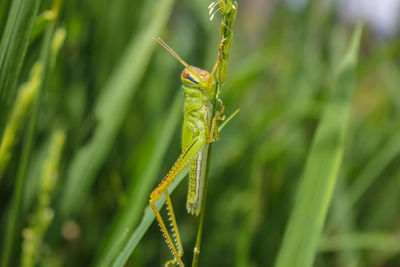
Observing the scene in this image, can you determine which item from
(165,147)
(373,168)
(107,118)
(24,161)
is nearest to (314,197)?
(165,147)

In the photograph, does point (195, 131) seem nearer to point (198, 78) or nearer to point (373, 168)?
point (198, 78)

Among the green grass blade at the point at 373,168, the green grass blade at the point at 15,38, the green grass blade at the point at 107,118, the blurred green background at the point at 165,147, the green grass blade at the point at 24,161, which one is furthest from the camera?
the green grass blade at the point at 373,168

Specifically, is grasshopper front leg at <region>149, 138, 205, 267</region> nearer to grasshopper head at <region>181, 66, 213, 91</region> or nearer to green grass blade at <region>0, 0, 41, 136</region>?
grasshopper head at <region>181, 66, 213, 91</region>

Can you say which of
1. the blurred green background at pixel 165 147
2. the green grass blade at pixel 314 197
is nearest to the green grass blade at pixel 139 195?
the blurred green background at pixel 165 147

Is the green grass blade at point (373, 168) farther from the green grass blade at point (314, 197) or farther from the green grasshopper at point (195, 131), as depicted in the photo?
the green grasshopper at point (195, 131)

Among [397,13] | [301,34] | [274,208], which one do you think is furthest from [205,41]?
[397,13]
